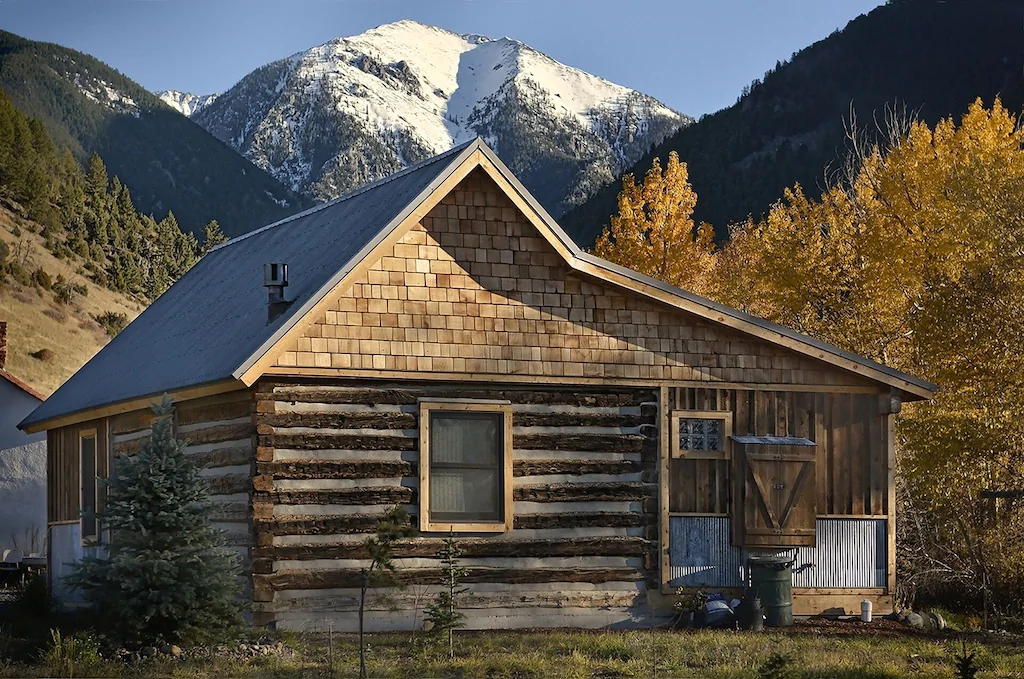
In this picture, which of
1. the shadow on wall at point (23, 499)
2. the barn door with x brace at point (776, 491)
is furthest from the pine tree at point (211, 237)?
the barn door with x brace at point (776, 491)

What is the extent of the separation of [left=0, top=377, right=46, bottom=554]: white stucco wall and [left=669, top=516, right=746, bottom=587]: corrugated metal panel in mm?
24057

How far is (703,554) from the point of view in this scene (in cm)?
2075

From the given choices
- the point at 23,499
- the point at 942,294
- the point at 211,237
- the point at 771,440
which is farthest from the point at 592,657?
the point at 211,237

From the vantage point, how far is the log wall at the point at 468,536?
18.7m

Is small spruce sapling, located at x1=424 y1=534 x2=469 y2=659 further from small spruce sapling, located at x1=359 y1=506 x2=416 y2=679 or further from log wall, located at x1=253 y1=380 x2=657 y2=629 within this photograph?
small spruce sapling, located at x1=359 y1=506 x2=416 y2=679

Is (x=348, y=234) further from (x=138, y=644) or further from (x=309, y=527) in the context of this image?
(x=138, y=644)

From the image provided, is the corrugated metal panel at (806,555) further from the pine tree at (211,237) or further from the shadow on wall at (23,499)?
the pine tree at (211,237)

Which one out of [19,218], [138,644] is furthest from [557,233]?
[19,218]

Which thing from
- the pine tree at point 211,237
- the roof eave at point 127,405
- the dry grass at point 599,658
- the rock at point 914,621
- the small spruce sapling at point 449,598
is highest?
the pine tree at point 211,237

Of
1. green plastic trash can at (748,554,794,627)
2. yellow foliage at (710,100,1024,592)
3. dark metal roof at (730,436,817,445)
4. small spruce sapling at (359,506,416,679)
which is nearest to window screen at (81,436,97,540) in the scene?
small spruce sapling at (359,506,416,679)

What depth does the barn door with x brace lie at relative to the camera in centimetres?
2067

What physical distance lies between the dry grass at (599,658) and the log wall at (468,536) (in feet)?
2.83

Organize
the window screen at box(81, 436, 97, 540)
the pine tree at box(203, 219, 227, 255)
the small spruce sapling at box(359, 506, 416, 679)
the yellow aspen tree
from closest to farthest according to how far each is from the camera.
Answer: the small spruce sapling at box(359, 506, 416, 679) → the window screen at box(81, 436, 97, 540) → the yellow aspen tree → the pine tree at box(203, 219, 227, 255)

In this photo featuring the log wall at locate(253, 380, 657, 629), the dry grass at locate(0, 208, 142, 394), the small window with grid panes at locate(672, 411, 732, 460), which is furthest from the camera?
the dry grass at locate(0, 208, 142, 394)
